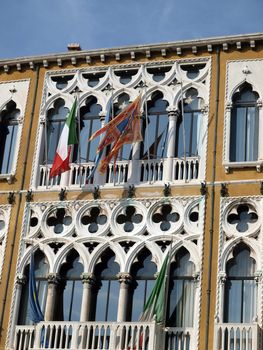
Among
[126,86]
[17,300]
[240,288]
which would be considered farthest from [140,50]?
[17,300]

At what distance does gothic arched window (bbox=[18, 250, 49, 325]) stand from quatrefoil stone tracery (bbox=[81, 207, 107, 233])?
63.8 inches

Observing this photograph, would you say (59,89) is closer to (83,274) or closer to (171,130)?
(171,130)

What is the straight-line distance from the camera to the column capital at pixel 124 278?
2381cm

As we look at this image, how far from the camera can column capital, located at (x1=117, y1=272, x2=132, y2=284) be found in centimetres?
2381

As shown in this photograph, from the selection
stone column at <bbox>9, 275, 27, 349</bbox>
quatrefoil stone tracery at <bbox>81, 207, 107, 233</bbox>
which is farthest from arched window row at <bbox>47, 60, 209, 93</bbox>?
stone column at <bbox>9, 275, 27, 349</bbox>

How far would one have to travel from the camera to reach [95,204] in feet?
82.3

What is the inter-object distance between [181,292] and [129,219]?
2714 mm

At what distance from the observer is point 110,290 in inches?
953

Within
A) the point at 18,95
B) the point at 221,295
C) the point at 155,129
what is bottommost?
the point at 221,295

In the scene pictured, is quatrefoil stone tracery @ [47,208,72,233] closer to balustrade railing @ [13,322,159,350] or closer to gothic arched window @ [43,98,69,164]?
gothic arched window @ [43,98,69,164]

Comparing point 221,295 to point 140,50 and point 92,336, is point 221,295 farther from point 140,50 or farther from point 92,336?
point 140,50

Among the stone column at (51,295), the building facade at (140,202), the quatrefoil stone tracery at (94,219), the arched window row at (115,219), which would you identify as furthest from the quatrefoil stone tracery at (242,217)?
the stone column at (51,295)

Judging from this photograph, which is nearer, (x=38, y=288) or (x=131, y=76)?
(x=38, y=288)

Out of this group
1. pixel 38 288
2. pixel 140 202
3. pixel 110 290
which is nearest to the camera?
pixel 110 290
